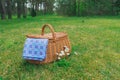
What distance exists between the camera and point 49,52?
5.12 meters

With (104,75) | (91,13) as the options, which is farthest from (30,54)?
(91,13)

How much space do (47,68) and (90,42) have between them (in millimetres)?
2662

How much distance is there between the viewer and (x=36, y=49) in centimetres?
508

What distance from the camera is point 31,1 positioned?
39812 mm

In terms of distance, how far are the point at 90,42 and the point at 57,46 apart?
2.40 m

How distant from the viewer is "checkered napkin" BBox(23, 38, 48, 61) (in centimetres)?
504

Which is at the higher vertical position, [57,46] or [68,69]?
[57,46]

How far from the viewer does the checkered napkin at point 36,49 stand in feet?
16.5

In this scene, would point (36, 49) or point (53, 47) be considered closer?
point (36, 49)

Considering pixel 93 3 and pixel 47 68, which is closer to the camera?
pixel 47 68

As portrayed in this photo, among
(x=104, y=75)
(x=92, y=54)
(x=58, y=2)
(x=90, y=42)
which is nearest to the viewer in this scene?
(x=104, y=75)

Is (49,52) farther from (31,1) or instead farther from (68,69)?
(31,1)

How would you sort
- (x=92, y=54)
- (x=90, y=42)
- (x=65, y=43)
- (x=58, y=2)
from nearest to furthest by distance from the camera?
(x=65, y=43) → (x=92, y=54) → (x=90, y=42) → (x=58, y=2)

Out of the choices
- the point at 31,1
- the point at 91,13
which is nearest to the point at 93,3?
the point at 91,13
